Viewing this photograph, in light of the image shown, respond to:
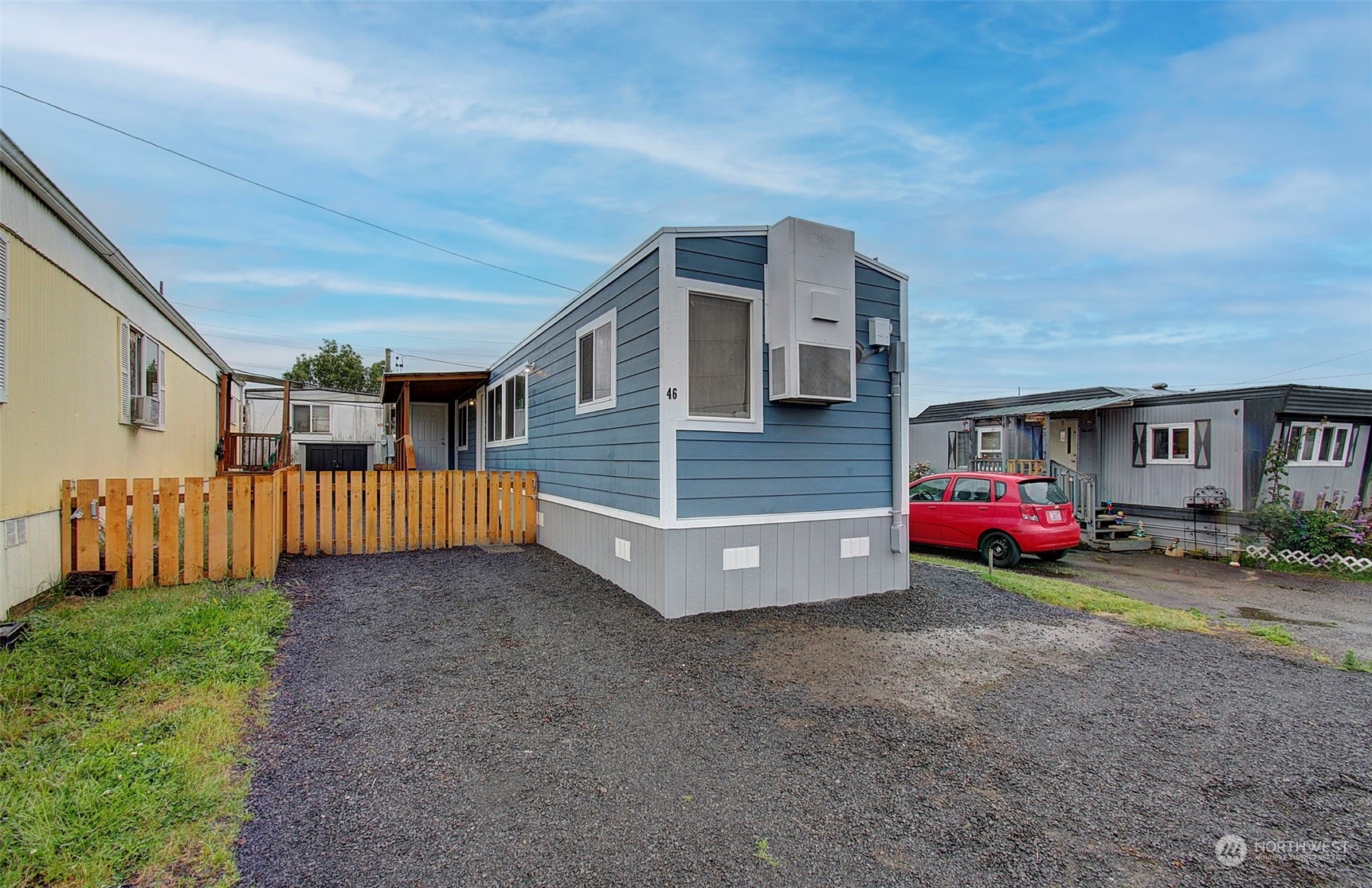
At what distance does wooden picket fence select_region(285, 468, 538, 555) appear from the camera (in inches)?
310

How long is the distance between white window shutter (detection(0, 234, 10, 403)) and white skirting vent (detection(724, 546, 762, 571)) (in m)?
5.62

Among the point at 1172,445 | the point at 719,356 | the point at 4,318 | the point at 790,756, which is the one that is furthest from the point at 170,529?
the point at 1172,445

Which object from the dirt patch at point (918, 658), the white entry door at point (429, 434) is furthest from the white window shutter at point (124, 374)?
the white entry door at point (429, 434)

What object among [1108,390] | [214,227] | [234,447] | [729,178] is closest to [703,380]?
[729,178]

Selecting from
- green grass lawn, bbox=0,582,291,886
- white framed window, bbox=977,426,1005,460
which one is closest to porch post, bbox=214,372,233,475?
green grass lawn, bbox=0,582,291,886

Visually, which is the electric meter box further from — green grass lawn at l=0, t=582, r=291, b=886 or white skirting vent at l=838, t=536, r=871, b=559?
green grass lawn at l=0, t=582, r=291, b=886

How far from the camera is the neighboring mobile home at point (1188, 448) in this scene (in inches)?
423

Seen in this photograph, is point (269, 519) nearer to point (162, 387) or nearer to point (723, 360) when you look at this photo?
point (723, 360)

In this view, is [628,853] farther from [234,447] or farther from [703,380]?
[234,447]

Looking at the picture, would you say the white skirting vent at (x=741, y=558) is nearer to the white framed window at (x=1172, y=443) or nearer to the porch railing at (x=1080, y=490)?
the porch railing at (x=1080, y=490)

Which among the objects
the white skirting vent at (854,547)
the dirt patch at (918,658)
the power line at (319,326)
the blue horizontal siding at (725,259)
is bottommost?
the dirt patch at (918,658)

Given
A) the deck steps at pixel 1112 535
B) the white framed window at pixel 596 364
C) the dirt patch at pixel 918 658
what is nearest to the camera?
the dirt patch at pixel 918 658

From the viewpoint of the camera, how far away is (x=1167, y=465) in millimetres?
12078

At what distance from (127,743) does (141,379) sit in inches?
319
